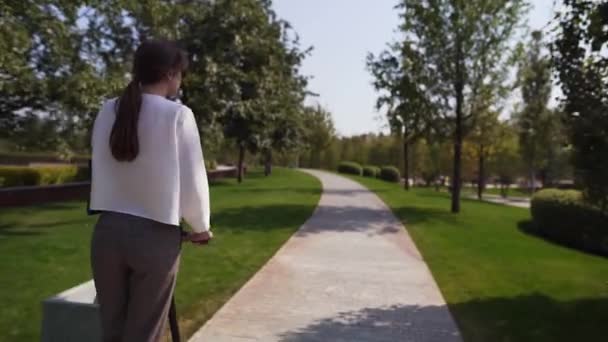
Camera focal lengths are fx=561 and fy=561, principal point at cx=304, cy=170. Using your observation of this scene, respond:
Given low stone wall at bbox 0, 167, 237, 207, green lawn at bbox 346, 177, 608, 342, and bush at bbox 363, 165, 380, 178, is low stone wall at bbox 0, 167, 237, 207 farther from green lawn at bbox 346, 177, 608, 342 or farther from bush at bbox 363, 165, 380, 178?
bush at bbox 363, 165, 380, 178

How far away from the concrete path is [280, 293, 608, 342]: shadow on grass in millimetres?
10

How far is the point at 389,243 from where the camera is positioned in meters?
10.5

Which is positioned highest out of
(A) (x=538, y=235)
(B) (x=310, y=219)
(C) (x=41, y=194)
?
(C) (x=41, y=194)

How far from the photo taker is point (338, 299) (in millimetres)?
6133

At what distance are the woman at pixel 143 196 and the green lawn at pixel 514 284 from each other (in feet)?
11.7

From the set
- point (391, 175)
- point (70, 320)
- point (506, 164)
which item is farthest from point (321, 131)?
point (70, 320)

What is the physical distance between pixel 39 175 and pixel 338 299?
13.6m

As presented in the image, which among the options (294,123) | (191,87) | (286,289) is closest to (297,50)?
(294,123)

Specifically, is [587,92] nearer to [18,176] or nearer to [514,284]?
[514,284]

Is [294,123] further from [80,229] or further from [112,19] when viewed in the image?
[80,229]

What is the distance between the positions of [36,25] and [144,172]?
31.9 feet

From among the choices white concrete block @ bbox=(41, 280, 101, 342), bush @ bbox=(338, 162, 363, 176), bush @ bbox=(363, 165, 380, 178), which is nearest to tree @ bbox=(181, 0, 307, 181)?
white concrete block @ bbox=(41, 280, 101, 342)

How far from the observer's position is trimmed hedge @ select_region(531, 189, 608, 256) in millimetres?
11750

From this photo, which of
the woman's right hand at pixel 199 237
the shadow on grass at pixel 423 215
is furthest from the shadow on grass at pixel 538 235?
the woman's right hand at pixel 199 237
